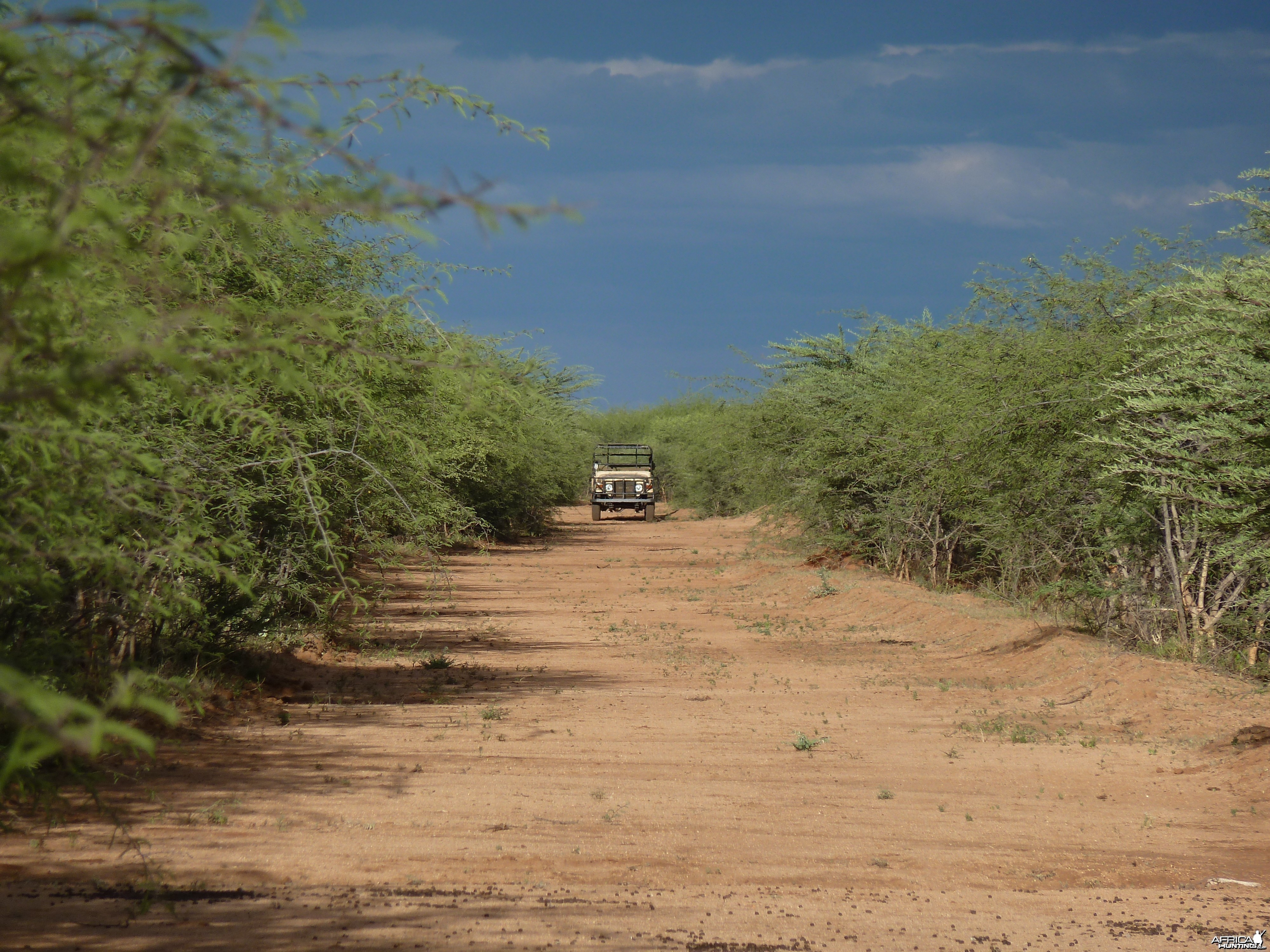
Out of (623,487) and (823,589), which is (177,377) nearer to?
(823,589)

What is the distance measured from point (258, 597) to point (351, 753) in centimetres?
158

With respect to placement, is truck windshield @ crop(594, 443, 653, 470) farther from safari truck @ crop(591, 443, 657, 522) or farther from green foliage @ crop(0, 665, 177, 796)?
green foliage @ crop(0, 665, 177, 796)

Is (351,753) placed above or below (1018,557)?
below

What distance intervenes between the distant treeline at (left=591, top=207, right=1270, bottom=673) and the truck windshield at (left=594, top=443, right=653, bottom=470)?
24.4m

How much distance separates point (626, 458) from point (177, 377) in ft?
162

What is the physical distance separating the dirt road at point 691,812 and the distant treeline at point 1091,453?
109cm

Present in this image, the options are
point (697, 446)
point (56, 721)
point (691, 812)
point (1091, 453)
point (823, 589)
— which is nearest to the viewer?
point (56, 721)

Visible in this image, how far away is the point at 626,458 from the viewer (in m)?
53.1

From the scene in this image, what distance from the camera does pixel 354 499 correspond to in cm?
912

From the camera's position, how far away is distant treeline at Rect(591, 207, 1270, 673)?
29.6 feet

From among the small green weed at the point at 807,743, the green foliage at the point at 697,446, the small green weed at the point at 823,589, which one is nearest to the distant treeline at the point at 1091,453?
the small green weed at the point at 823,589

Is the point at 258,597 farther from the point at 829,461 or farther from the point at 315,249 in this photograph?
the point at 829,461

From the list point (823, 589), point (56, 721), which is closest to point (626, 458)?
point (823, 589)

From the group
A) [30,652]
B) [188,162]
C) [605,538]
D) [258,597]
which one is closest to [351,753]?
[258,597]
